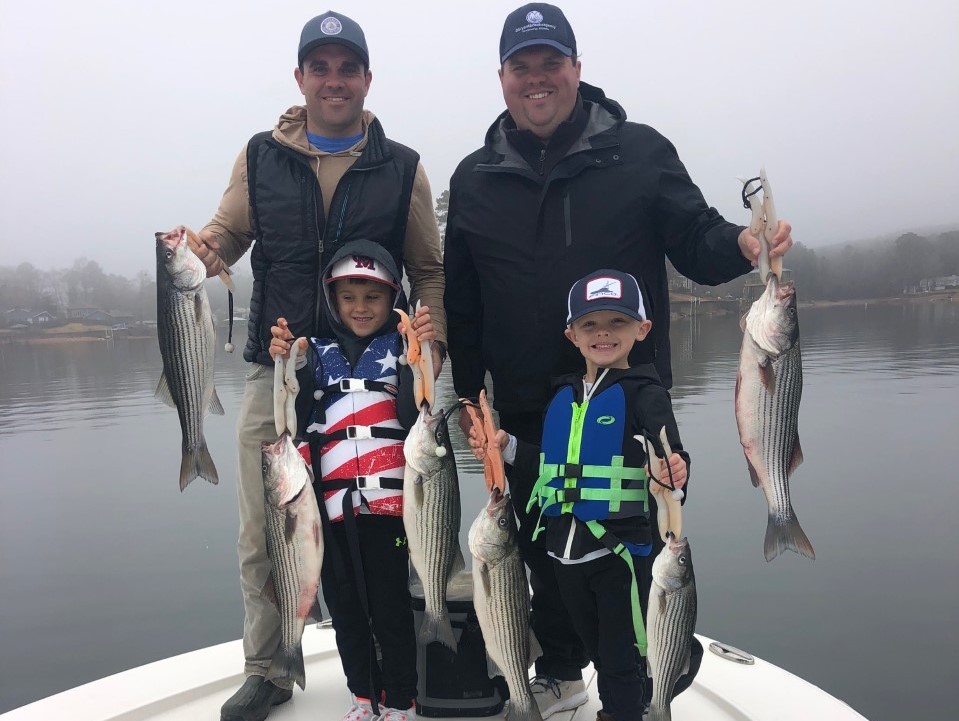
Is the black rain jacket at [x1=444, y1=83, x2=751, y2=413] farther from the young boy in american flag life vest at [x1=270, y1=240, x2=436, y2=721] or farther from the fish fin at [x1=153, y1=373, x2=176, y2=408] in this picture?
the fish fin at [x1=153, y1=373, x2=176, y2=408]

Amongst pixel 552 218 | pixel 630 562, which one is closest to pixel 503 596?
pixel 630 562

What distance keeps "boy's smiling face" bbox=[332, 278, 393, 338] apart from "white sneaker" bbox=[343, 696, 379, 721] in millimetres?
1521

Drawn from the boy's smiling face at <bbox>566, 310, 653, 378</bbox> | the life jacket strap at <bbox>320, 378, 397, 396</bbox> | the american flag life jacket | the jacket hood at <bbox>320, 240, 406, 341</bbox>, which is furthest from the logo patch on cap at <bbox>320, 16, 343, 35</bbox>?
the boy's smiling face at <bbox>566, 310, 653, 378</bbox>

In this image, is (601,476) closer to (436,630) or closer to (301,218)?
(436,630)

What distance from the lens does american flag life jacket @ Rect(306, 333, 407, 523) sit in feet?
8.48

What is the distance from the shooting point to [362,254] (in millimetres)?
2613

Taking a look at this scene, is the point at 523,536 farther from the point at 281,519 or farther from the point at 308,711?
the point at 308,711

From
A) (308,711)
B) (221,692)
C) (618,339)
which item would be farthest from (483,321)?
(221,692)

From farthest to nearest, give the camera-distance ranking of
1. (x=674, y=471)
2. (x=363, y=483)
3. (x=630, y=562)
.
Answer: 1. (x=363, y=483)
2. (x=630, y=562)
3. (x=674, y=471)

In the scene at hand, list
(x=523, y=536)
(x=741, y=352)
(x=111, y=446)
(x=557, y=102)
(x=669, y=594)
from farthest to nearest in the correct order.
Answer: (x=111, y=446), (x=523, y=536), (x=557, y=102), (x=741, y=352), (x=669, y=594)

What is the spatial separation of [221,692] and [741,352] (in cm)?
293

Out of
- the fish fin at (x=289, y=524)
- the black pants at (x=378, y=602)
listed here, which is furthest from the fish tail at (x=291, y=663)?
the fish fin at (x=289, y=524)

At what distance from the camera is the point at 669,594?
2.23m

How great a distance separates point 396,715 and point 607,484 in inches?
→ 50.0
